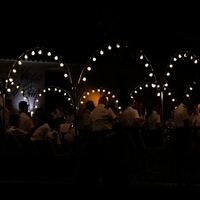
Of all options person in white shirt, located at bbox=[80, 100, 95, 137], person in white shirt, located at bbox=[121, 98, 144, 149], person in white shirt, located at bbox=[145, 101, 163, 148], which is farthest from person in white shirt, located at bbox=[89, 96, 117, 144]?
person in white shirt, located at bbox=[145, 101, 163, 148]

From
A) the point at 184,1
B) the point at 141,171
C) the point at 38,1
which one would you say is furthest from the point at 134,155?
the point at 38,1

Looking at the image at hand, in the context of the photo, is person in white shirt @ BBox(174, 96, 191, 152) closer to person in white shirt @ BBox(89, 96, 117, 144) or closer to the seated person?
person in white shirt @ BBox(89, 96, 117, 144)

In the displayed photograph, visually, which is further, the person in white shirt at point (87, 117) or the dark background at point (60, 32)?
the dark background at point (60, 32)

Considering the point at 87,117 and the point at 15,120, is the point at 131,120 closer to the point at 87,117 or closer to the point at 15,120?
the point at 87,117

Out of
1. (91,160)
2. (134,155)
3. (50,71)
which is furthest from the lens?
(50,71)

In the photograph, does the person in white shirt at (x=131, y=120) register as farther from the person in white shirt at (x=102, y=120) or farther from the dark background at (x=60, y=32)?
the dark background at (x=60, y=32)

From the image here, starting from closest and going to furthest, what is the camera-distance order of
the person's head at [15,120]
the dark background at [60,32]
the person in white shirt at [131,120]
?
the person's head at [15,120]
the person in white shirt at [131,120]
the dark background at [60,32]

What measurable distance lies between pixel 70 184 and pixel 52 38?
18.8 metres

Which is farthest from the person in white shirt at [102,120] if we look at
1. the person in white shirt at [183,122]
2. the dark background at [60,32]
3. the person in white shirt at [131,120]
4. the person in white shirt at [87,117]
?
the dark background at [60,32]

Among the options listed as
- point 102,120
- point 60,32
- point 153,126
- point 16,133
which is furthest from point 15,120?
point 60,32

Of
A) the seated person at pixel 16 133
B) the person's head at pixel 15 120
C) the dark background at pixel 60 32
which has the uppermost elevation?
the dark background at pixel 60 32

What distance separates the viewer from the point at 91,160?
1205 cm

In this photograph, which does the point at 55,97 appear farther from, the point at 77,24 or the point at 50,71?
the point at 77,24

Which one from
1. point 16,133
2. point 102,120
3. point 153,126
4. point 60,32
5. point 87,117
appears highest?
point 60,32
